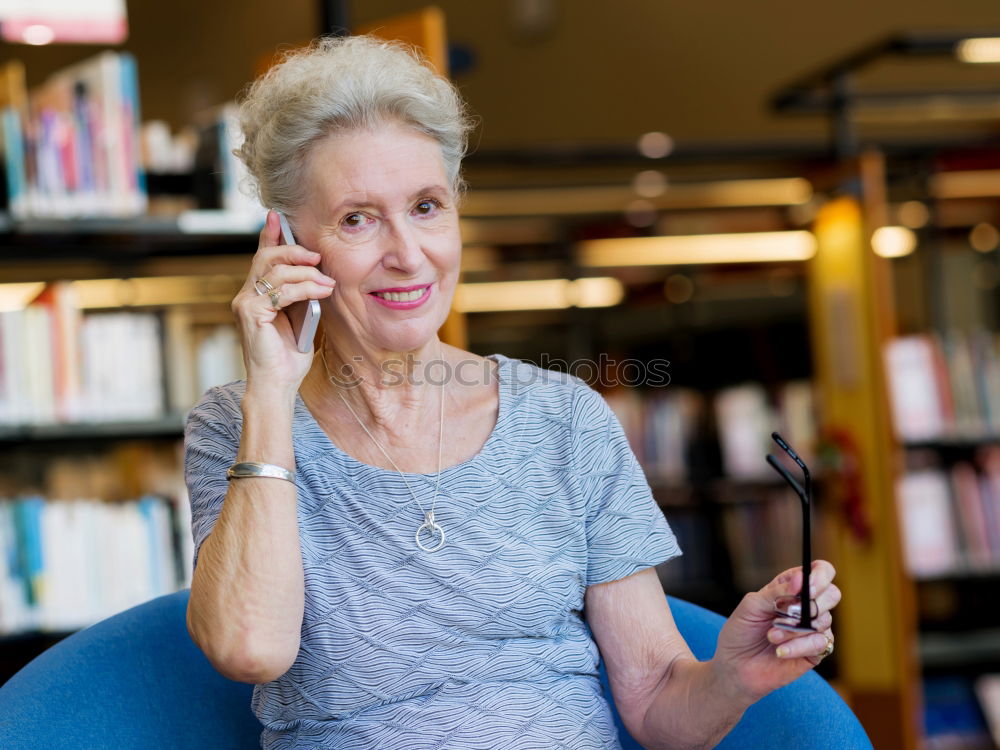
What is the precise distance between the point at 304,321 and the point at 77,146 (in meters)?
1.99

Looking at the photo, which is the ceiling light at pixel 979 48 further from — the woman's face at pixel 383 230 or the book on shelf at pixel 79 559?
the book on shelf at pixel 79 559

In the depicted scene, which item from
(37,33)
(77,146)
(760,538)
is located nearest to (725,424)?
(760,538)

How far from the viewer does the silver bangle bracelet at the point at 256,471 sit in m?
1.33

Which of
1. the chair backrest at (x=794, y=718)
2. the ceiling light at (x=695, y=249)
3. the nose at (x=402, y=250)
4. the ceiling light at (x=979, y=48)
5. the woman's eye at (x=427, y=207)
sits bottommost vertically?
the chair backrest at (x=794, y=718)

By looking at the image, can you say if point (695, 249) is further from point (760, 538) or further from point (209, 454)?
point (209, 454)

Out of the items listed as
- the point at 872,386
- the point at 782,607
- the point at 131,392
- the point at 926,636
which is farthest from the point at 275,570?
the point at 926,636

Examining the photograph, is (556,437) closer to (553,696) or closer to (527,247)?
(553,696)

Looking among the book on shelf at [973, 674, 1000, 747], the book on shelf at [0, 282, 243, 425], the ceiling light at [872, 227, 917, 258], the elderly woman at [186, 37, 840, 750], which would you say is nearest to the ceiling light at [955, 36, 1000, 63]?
the book on shelf at [973, 674, 1000, 747]

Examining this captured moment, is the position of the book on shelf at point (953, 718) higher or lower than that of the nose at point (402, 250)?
lower

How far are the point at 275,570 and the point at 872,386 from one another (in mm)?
2956

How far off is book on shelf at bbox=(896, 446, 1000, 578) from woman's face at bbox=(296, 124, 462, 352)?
2.84 meters

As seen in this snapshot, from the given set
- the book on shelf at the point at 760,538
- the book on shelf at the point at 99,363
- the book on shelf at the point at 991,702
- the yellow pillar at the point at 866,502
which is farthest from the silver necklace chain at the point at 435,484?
the book on shelf at the point at 760,538

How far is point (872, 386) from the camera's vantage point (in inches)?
151

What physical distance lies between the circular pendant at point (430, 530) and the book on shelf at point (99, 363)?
68.8 inches
